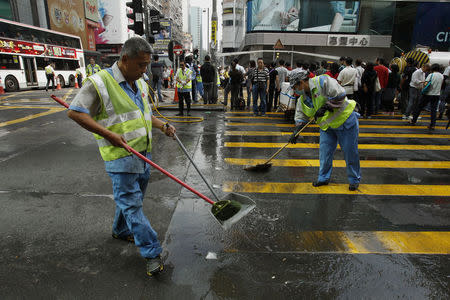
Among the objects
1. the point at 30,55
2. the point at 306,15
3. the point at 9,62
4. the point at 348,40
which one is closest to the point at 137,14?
the point at 9,62

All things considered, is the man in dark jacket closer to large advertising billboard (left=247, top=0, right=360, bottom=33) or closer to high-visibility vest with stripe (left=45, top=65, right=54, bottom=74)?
high-visibility vest with stripe (left=45, top=65, right=54, bottom=74)

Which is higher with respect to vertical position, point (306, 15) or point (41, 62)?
point (306, 15)

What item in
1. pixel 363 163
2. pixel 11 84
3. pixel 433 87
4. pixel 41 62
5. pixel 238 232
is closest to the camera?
pixel 238 232

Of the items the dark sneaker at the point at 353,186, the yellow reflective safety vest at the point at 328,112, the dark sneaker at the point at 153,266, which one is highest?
the yellow reflective safety vest at the point at 328,112

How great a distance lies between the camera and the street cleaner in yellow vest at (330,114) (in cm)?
377

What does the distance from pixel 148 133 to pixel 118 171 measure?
1.30ft

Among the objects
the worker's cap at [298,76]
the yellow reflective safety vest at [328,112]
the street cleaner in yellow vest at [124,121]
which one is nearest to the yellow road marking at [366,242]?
the street cleaner in yellow vest at [124,121]

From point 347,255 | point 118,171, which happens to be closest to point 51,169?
point 118,171

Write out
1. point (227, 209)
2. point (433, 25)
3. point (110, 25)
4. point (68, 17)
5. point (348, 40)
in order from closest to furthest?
point (227, 209) → point (433, 25) → point (348, 40) → point (68, 17) → point (110, 25)

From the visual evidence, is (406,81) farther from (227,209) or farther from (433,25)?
(433,25)

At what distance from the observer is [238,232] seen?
10.1ft

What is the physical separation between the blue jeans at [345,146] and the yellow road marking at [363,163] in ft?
3.71

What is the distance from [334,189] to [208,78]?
9167 millimetres

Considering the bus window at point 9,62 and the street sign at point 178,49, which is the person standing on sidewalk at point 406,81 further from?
the bus window at point 9,62
